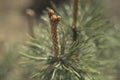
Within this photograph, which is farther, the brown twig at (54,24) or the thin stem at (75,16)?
the thin stem at (75,16)

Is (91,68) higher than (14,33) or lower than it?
lower

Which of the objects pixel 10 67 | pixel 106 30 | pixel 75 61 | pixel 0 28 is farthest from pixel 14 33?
pixel 75 61

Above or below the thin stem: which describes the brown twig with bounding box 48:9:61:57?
below

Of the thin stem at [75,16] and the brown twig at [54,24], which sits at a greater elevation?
the thin stem at [75,16]

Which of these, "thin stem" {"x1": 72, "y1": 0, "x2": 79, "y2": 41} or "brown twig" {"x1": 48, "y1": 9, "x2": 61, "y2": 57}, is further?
"thin stem" {"x1": 72, "y1": 0, "x2": 79, "y2": 41}

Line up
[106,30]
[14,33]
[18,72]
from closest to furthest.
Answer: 1. [106,30]
2. [18,72]
3. [14,33]

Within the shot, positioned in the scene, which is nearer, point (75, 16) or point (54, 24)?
point (54, 24)

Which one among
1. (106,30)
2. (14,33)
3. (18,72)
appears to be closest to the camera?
(106,30)

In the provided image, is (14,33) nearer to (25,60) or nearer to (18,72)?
(18,72)
